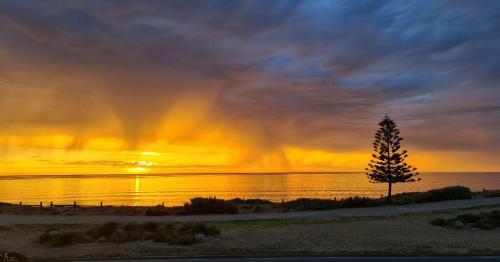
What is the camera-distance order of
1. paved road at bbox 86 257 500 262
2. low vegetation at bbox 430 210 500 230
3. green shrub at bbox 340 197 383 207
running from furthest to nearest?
green shrub at bbox 340 197 383 207, low vegetation at bbox 430 210 500 230, paved road at bbox 86 257 500 262

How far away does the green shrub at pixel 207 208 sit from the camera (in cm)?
4047

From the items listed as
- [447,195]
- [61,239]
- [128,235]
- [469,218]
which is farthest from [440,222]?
[447,195]

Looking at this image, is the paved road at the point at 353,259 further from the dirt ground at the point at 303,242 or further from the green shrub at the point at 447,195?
the green shrub at the point at 447,195

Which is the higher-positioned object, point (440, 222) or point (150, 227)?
point (440, 222)

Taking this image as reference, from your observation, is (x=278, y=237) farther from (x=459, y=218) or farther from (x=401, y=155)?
(x=401, y=155)

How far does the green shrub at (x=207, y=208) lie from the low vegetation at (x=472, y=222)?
1790 cm

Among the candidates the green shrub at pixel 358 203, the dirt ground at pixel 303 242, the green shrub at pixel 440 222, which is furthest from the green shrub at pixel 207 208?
the green shrub at pixel 440 222

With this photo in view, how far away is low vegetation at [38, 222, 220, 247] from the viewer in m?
21.0

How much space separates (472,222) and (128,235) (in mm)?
19236

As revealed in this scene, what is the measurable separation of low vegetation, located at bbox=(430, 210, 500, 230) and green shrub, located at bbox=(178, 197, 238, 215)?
705 inches

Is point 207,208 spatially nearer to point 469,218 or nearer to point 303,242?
point 469,218

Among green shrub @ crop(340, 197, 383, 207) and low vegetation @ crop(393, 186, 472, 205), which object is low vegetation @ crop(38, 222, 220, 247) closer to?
green shrub @ crop(340, 197, 383, 207)

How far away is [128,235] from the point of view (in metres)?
22.1

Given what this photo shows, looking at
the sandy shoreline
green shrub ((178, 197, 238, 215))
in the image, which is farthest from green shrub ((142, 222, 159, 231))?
green shrub ((178, 197, 238, 215))
